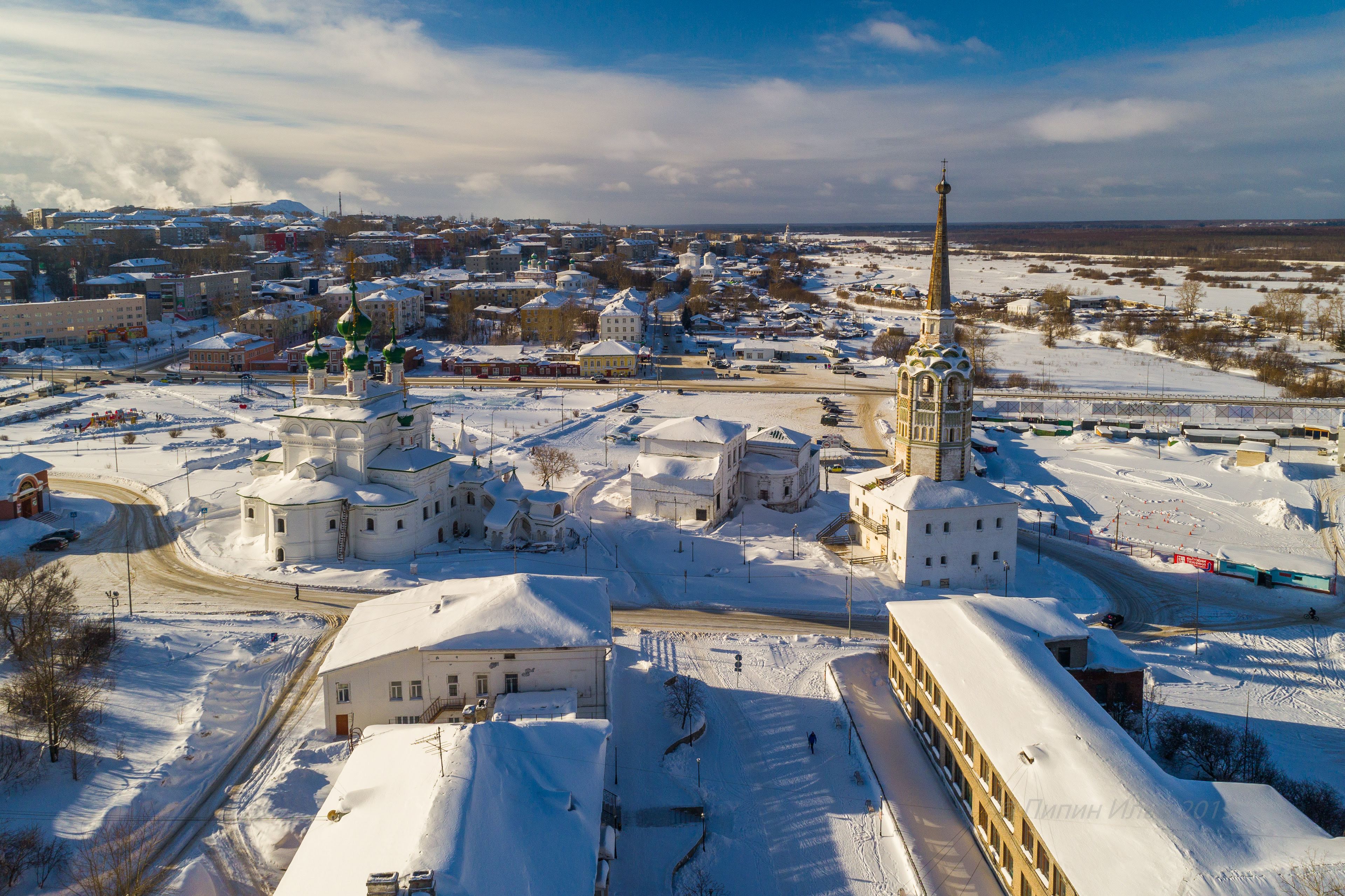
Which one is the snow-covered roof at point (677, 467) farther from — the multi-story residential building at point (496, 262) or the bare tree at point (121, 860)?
the multi-story residential building at point (496, 262)

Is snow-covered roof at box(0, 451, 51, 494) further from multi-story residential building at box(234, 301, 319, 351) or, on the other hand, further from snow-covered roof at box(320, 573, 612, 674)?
multi-story residential building at box(234, 301, 319, 351)

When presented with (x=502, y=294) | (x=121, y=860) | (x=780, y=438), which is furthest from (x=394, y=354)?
(x=502, y=294)

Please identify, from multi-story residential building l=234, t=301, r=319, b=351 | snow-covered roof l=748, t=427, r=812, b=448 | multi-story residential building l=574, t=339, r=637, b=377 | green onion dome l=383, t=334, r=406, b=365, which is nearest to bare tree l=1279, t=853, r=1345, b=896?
snow-covered roof l=748, t=427, r=812, b=448

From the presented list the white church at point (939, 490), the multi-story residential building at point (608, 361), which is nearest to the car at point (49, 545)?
the white church at point (939, 490)

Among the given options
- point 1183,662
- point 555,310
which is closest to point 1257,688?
point 1183,662

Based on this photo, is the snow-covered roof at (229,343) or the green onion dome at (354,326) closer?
the green onion dome at (354,326)

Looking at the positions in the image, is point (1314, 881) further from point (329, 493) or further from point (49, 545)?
point (49, 545)

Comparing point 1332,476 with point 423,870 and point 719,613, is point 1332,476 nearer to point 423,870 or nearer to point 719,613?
point 719,613
